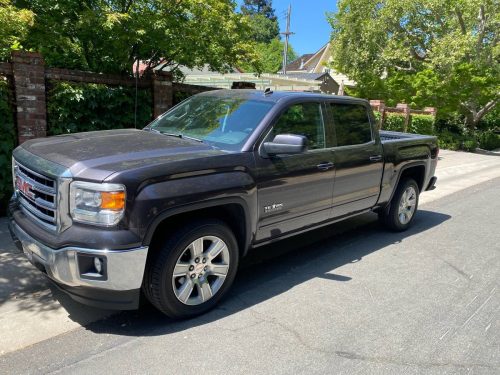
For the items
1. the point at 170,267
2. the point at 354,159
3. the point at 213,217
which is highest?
the point at 354,159

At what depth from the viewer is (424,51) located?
2070cm

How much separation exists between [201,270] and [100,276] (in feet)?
2.76

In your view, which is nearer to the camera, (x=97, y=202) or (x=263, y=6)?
(x=97, y=202)

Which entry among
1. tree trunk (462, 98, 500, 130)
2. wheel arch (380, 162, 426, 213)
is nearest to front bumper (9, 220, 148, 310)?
wheel arch (380, 162, 426, 213)

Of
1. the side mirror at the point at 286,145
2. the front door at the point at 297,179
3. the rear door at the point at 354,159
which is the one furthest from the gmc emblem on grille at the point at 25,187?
the rear door at the point at 354,159

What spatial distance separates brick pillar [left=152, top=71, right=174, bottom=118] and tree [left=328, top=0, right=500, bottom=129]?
14203mm

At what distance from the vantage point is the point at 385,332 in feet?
11.9

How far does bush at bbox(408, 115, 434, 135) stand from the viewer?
61.0 feet

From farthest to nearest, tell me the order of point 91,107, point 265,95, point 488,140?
point 488,140, point 91,107, point 265,95

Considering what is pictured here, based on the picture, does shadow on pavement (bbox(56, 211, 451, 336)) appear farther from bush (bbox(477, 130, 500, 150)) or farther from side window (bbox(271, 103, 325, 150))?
bush (bbox(477, 130, 500, 150))

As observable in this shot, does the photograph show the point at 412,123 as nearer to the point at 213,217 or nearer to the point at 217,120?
the point at 217,120

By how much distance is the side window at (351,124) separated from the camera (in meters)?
4.98

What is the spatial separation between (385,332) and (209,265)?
1.52 m

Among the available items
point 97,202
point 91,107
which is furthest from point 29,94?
point 97,202
